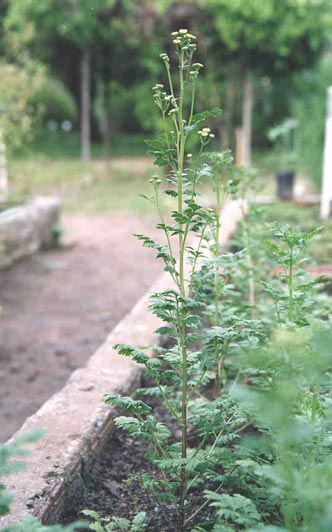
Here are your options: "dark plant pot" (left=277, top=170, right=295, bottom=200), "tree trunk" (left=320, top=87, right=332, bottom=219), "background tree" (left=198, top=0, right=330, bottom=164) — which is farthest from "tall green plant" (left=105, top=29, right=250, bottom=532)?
"background tree" (left=198, top=0, right=330, bottom=164)

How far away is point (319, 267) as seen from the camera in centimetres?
421

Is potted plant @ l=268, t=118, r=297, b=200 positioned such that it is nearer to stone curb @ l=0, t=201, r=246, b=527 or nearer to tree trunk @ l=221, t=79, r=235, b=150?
tree trunk @ l=221, t=79, r=235, b=150

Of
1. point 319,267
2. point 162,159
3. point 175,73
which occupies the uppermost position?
point 175,73

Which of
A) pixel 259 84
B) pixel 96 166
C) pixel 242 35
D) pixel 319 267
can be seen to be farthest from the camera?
pixel 259 84

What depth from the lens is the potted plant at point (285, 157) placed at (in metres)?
7.74

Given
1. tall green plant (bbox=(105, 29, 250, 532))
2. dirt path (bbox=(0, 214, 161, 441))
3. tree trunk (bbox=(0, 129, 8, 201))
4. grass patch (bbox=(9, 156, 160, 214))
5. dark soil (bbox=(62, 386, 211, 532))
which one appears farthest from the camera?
grass patch (bbox=(9, 156, 160, 214))

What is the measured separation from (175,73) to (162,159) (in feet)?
30.8

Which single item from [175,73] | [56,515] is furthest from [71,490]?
[175,73]

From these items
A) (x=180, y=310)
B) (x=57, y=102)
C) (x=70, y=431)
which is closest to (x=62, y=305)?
(x=70, y=431)

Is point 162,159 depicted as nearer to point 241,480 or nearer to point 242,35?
point 241,480

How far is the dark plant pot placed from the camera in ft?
25.3

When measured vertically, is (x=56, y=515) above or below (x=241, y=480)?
below

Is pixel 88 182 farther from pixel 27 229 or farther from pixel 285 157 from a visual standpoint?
pixel 27 229

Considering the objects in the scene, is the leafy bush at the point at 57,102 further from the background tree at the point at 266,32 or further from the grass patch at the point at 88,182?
the background tree at the point at 266,32
